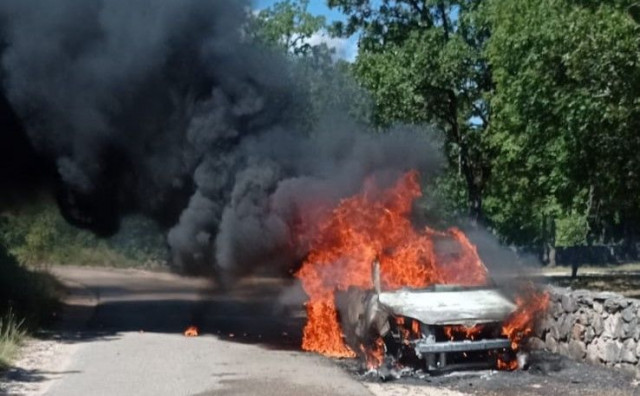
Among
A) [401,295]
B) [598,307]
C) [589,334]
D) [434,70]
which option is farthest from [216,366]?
[434,70]

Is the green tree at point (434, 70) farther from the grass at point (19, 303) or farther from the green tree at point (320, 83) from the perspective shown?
the grass at point (19, 303)

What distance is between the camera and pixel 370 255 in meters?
13.8

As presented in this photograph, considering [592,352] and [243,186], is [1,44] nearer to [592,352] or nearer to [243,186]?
[243,186]

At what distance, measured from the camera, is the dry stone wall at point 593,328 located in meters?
11.5

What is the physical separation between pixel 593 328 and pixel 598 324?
13 centimetres

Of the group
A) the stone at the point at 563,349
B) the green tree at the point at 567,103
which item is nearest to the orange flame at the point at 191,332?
the stone at the point at 563,349

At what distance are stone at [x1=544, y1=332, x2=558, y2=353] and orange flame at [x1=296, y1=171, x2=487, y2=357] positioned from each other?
4.42 feet

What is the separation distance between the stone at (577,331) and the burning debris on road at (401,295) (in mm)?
569

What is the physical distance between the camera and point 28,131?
55.6 ft

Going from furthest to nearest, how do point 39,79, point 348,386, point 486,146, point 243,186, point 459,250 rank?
point 486,146
point 39,79
point 243,186
point 459,250
point 348,386

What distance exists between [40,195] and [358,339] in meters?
8.22

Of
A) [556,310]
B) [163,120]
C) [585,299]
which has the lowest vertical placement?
[556,310]

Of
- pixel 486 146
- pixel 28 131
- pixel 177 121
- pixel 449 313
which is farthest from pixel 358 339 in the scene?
pixel 486 146

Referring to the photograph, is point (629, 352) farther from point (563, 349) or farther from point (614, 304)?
point (563, 349)
